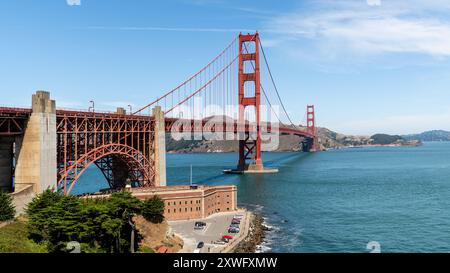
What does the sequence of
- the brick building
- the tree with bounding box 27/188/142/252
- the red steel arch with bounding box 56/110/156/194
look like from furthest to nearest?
the brick building, the red steel arch with bounding box 56/110/156/194, the tree with bounding box 27/188/142/252

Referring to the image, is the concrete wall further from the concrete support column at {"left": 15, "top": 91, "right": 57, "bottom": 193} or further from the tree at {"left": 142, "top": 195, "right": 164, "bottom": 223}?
the tree at {"left": 142, "top": 195, "right": 164, "bottom": 223}

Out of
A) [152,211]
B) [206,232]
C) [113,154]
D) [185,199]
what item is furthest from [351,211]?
[113,154]

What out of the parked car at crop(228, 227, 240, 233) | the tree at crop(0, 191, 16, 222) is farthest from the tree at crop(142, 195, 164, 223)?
the tree at crop(0, 191, 16, 222)

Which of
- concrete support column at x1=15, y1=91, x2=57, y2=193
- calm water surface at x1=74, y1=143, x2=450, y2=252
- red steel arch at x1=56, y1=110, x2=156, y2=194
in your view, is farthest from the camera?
red steel arch at x1=56, y1=110, x2=156, y2=194
